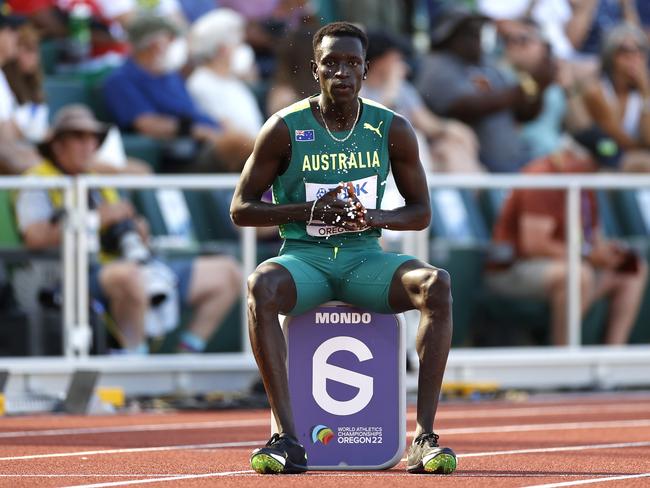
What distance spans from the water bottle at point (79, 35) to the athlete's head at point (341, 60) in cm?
680

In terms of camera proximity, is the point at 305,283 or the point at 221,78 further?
the point at 221,78

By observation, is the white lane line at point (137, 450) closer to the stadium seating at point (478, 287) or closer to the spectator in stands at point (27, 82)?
the stadium seating at point (478, 287)

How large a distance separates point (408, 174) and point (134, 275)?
4.34 m

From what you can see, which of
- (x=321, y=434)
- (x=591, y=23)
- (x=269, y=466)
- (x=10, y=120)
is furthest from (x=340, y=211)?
(x=591, y=23)

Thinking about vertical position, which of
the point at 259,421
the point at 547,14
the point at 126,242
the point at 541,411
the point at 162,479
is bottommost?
the point at 541,411

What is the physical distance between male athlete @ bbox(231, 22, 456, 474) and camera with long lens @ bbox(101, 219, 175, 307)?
4148 mm

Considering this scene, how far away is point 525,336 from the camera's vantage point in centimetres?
1161

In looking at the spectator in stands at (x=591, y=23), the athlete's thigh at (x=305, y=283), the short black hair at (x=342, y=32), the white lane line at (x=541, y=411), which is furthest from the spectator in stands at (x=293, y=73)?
the spectator in stands at (x=591, y=23)

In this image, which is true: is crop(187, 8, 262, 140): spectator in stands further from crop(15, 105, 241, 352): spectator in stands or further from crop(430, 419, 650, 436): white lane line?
crop(430, 419, 650, 436): white lane line

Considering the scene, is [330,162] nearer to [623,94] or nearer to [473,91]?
[473,91]

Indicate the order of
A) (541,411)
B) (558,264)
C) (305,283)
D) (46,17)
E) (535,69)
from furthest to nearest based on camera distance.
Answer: (535,69), (46,17), (558,264), (541,411), (305,283)

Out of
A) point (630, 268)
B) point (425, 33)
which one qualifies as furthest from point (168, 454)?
point (425, 33)

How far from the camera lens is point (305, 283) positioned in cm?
613

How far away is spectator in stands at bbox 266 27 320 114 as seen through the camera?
24.7 feet
